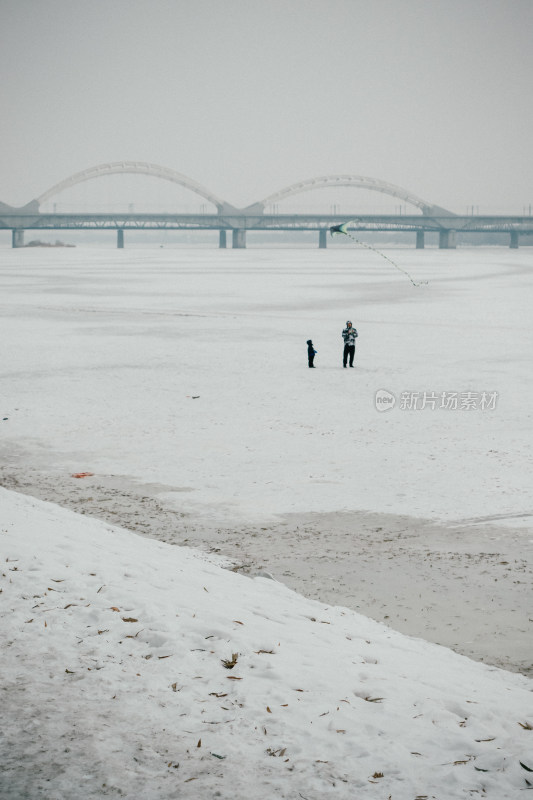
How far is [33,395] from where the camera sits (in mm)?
19750

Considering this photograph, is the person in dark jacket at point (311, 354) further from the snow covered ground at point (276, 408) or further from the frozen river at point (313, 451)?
the frozen river at point (313, 451)

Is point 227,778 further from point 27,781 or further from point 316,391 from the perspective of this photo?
point 316,391

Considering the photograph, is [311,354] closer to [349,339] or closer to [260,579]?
[349,339]

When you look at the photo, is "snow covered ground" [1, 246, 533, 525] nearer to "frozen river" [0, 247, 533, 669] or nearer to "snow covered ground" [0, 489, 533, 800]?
"frozen river" [0, 247, 533, 669]

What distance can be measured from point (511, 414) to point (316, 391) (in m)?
4.76

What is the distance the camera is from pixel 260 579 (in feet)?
31.1

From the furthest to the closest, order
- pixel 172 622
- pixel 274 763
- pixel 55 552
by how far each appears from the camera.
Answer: pixel 55 552, pixel 172 622, pixel 274 763

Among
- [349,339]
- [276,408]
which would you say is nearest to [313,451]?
[276,408]

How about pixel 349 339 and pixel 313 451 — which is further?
pixel 349 339

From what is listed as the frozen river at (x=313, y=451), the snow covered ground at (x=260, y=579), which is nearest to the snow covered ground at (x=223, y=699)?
the snow covered ground at (x=260, y=579)

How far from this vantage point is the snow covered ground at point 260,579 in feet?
18.6

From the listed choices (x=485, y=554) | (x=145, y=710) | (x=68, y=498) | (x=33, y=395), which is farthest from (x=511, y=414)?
(x=145, y=710)

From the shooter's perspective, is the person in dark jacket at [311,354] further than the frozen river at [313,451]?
Yes

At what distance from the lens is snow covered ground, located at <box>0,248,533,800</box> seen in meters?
5.66
